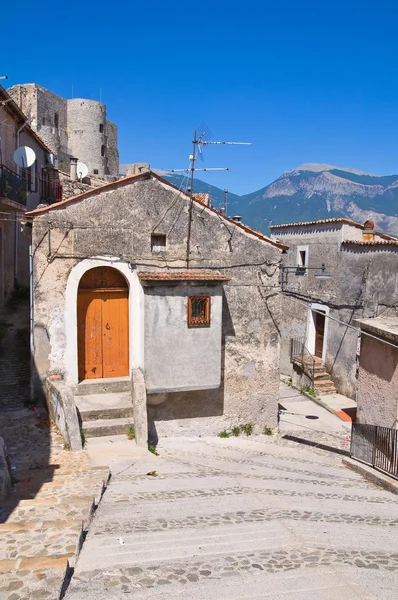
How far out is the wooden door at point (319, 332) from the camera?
68.4 feet

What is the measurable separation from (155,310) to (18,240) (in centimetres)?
1152

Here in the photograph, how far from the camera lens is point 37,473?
344 inches

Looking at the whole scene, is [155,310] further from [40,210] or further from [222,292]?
[40,210]

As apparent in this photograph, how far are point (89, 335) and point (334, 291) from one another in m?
11.1

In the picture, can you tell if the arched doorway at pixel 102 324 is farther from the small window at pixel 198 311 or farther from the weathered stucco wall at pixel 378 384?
the weathered stucco wall at pixel 378 384

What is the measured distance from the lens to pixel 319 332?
2111 centimetres

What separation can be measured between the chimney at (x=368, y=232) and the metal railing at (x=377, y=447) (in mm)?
10264

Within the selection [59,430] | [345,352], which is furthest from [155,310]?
[345,352]

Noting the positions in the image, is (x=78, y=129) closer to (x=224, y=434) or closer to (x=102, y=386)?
(x=102, y=386)

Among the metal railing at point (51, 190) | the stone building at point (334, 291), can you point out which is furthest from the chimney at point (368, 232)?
the metal railing at point (51, 190)

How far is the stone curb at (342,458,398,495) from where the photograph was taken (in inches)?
368

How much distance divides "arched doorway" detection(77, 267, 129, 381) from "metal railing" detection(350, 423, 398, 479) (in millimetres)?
5986

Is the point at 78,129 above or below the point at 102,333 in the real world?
A: above

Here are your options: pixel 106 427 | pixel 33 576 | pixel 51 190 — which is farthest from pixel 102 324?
pixel 51 190
